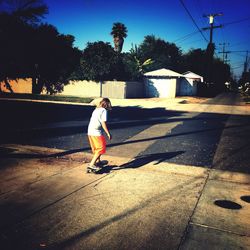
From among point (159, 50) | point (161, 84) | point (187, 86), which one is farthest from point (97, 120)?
point (159, 50)

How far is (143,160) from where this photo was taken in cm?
650

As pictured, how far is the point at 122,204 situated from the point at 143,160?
2.53 metres

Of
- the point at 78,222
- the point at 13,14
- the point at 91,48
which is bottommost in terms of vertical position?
the point at 78,222

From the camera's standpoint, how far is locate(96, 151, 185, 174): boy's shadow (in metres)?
5.80

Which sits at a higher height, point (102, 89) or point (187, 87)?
point (187, 87)

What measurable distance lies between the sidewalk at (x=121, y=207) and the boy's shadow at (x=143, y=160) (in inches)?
1.9

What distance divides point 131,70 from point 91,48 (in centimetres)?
585

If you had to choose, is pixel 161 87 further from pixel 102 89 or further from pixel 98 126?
pixel 98 126

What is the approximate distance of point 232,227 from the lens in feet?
11.4

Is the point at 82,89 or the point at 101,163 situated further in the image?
the point at 82,89

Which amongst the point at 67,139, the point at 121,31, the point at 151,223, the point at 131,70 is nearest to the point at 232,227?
the point at 151,223

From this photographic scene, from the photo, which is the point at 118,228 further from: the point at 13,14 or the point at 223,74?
the point at 223,74

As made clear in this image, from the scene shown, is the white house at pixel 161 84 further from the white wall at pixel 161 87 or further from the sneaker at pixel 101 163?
the sneaker at pixel 101 163

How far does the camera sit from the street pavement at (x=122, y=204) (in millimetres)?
3146
